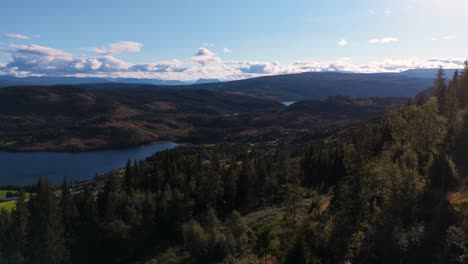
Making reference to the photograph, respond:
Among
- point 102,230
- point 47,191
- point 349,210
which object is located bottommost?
point 102,230

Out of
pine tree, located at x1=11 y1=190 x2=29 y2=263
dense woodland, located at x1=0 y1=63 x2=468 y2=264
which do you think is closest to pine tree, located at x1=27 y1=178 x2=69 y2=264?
dense woodland, located at x1=0 y1=63 x2=468 y2=264

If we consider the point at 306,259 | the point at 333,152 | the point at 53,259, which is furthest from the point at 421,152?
the point at 53,259

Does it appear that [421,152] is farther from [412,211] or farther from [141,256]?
[141,256]

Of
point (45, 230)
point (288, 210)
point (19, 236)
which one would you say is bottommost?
point (19, 236)

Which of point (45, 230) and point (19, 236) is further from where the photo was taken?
point (19, 236)

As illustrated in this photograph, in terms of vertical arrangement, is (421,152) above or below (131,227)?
above

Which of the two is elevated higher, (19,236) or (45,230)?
(45,230)

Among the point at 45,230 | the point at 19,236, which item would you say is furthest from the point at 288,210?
the point at 19,236

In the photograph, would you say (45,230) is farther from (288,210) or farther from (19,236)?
(288,210)
